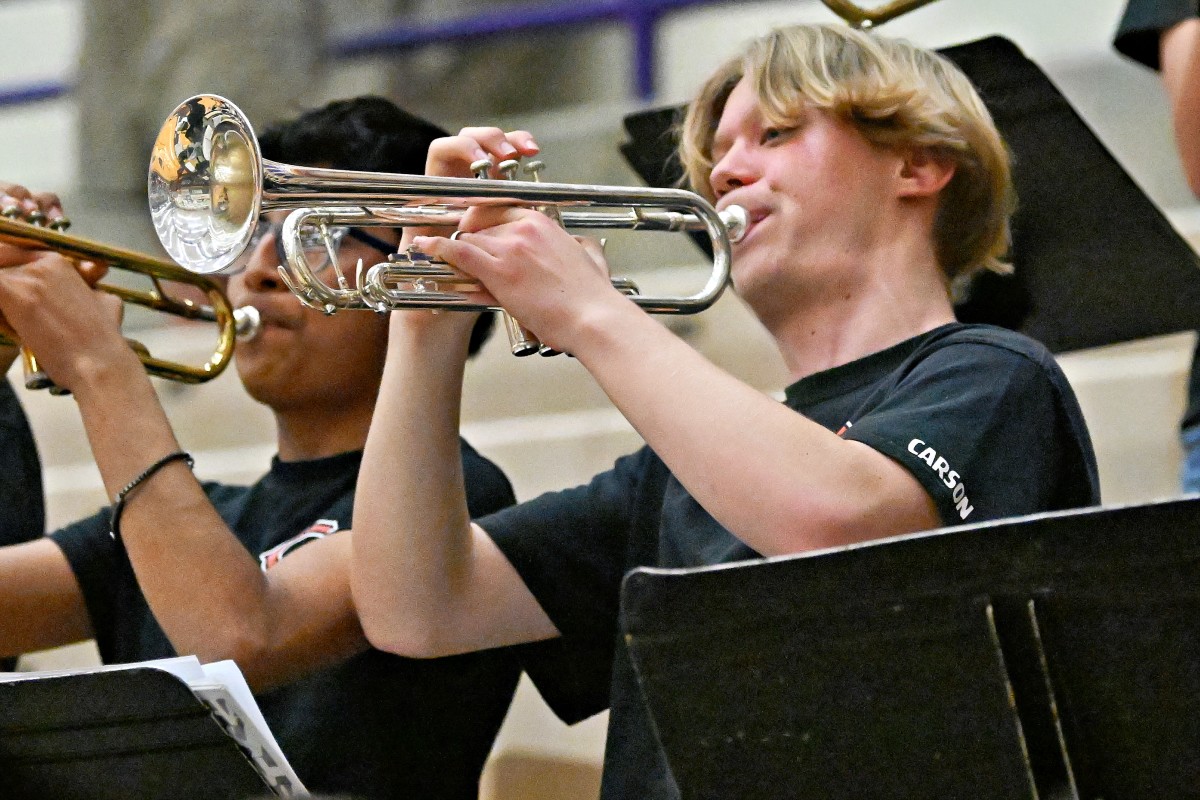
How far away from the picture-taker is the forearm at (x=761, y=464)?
4.82ft

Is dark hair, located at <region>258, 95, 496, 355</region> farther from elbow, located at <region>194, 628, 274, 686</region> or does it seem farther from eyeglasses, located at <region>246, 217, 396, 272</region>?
elbow, located at <region>194, 628, 274, 686</region>

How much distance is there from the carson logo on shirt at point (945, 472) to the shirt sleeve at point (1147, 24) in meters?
0.82

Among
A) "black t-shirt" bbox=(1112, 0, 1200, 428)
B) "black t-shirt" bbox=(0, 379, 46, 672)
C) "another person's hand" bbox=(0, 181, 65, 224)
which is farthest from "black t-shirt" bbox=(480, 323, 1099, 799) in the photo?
"black t-shirt" bbox=(0, 379, 46, 672)

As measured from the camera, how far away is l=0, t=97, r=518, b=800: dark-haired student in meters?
1.97

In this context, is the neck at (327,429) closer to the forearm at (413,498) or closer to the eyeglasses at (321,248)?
the eyeglasses at (321,248)

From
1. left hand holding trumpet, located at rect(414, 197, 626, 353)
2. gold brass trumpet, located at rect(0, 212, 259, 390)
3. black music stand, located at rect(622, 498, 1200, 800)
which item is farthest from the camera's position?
gold brass trumpet, located at rect(0, 212, 259, 390)

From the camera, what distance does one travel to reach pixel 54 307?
203 cm

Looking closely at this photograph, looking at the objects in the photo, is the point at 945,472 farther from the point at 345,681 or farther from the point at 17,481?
the point at 17,481

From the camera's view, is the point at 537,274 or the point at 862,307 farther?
the point at 862,307

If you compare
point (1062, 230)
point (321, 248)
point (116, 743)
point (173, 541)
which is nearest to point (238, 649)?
point (173, 541)

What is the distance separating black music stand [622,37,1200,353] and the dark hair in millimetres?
331

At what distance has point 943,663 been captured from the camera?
4.06ft

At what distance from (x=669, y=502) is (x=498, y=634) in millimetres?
277

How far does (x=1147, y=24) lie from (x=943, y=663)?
3.75 ft
